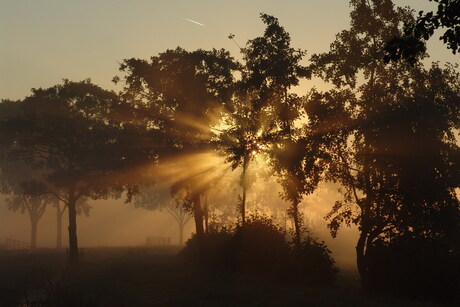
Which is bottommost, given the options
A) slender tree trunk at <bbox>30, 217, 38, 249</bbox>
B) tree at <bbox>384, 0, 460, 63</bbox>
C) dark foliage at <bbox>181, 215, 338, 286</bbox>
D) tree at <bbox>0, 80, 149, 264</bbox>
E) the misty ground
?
the misty ground

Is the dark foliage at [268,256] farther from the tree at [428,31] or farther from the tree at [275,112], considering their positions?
the tree at [428,31]

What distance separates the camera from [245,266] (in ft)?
114

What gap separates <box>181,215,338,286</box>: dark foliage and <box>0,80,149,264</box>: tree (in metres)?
11.0

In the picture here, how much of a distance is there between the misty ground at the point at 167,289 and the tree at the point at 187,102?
30.2ft

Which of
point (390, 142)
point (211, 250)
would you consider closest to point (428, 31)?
point (390, 142)

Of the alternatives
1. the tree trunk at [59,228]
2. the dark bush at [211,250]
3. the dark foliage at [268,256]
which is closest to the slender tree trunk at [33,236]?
the tree trunk at [59,228]

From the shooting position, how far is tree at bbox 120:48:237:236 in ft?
145

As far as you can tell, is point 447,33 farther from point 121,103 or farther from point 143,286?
point 121,103

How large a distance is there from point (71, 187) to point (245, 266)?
2246 centimetres

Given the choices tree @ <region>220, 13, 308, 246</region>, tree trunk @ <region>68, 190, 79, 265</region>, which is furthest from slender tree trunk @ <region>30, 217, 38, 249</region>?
tree @ <region>220, 13, 308, 246</region>

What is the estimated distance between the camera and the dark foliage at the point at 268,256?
98.4 feet

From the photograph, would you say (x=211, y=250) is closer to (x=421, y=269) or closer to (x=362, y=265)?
(x=362, y=265)

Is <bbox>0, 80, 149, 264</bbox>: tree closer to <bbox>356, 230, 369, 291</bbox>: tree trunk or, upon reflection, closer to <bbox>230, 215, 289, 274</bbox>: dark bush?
<bbox>230, 215, 289, 274</bbox>: dark bush

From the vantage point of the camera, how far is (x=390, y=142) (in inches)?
1103
